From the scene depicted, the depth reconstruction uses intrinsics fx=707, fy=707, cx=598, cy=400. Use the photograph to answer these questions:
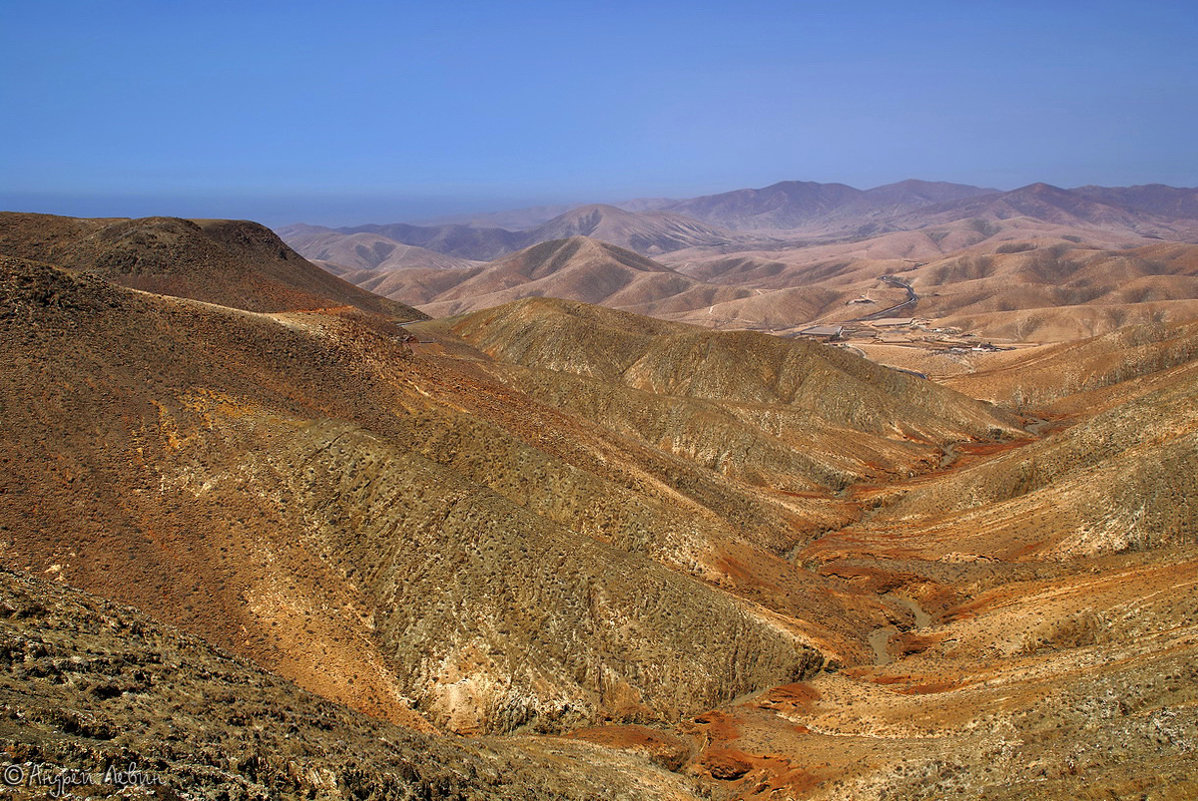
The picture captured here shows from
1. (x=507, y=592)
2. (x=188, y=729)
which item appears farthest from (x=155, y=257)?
(x=188, y=729)

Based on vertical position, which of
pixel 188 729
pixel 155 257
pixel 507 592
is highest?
pixel 155 257

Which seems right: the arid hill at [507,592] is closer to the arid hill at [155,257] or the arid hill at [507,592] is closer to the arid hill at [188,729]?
the arid hill at [188,729]

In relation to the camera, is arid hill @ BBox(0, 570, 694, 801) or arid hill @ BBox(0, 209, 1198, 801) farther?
arid hill @ BBox(0, 209, 1198, 801)

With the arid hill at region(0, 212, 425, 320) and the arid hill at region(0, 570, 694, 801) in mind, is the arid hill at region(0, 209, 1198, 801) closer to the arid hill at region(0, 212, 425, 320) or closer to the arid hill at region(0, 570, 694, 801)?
the arid hill at region(0, 570, 694, 801)

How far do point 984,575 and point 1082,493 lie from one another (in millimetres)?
10717

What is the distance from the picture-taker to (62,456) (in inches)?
1275

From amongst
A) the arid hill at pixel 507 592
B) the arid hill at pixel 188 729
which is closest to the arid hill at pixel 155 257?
the arid hill at pixel 507 592

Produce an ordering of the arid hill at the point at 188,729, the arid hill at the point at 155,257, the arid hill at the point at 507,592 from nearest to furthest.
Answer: the arid hill at the point at 188,729 < the arid hill at the point at 507,592 < the arid hill at the point at 155,257

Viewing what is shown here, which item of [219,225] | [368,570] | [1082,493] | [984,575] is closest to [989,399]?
[1082,493]

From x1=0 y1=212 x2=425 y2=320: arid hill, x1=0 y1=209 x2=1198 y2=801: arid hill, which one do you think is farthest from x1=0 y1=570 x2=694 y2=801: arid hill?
x1=0 y1=212 x2=425 y2=320: arid hill

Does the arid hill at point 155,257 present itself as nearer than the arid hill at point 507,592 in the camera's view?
No

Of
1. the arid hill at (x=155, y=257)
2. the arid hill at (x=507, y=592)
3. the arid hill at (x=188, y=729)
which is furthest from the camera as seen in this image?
the arid hill at (x=155, y=257)

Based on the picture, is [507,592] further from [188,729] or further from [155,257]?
[155,257]

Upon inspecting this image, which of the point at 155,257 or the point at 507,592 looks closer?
the point at 507,592
